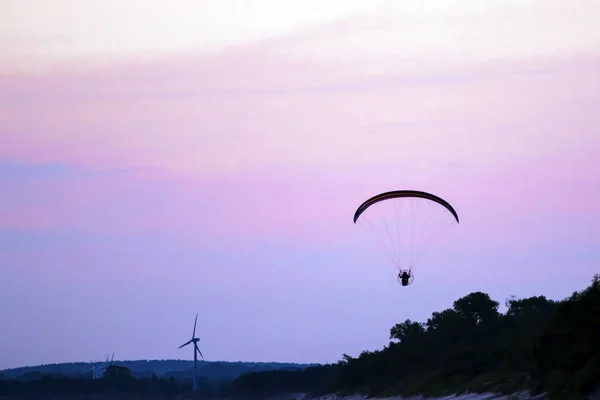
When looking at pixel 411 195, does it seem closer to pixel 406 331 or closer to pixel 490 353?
pixel 490 353

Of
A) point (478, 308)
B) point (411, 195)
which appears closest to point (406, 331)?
point (478, 308)

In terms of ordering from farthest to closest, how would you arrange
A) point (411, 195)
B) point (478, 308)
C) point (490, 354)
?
point (478, 308), point (490, 354), point (411, 195)

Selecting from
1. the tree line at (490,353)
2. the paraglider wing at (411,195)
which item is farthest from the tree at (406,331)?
the paraglider wing at (411,195)

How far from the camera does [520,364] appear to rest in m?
82.8

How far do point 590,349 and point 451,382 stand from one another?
3097cm

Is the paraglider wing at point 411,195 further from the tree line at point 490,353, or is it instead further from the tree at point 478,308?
the tree at point 478,308

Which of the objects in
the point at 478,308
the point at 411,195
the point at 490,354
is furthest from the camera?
the point at 478,308

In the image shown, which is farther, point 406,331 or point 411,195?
point 406,331

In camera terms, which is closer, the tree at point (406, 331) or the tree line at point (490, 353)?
the tree line at point (490, 353)

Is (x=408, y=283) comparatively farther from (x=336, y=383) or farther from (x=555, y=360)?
(x=336, y=383)

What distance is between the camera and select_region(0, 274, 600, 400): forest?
217 ft

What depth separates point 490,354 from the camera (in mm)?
96375

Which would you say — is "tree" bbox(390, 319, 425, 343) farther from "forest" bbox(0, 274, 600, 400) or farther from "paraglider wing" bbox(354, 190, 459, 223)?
"paraglider wing" bbox(354, 190, 459, 223)

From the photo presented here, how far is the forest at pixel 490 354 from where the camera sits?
66.2 m
